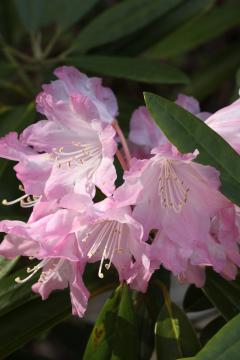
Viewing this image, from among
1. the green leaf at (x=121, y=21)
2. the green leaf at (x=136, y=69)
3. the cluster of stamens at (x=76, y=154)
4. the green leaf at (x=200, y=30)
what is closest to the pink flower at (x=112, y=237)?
the cluster of stamens at (x=76, y=154)

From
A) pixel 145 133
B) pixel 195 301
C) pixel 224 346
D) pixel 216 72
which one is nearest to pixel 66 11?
pixel 216 72

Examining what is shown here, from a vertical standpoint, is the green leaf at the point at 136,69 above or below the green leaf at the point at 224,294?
above

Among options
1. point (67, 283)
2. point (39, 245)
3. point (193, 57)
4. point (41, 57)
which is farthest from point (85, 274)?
point (193, 57)

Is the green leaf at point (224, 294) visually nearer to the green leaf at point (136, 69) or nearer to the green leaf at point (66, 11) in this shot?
the green leaf at point (136, 69)

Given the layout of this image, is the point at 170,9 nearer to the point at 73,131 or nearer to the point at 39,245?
the point at 73,131

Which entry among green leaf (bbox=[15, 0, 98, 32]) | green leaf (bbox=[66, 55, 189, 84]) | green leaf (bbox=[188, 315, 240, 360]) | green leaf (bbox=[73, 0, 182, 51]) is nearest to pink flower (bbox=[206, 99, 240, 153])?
green leaf (bbox=[188, 315, 240, 360])

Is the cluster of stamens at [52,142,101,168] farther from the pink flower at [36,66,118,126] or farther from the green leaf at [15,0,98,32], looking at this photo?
the green leaf at [15,0,98,32]

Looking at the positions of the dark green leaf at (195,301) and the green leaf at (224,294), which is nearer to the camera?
the green leaf at (224,294)
